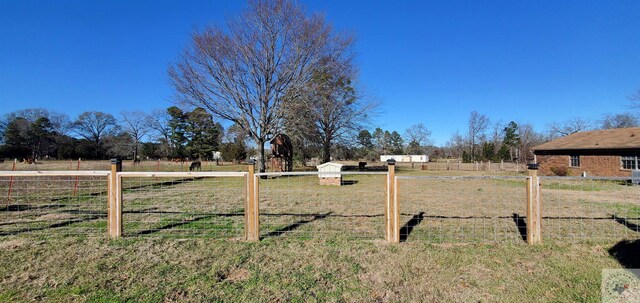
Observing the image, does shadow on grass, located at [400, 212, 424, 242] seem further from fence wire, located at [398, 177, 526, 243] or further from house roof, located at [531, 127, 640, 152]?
house roof, located at [531, 127, 640, 152]

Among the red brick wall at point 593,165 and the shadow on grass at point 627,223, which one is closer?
the shadow on grass at point 627,223

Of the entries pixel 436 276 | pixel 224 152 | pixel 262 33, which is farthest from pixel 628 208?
pixel 224 152

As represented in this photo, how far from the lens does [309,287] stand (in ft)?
10.9

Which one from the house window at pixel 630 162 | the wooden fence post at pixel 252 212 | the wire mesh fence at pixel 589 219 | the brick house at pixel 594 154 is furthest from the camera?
the brick house at pixel 594 154

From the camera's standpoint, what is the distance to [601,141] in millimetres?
21969

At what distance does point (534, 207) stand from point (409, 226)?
83.0 inches

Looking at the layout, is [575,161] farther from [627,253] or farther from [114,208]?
[114,208]

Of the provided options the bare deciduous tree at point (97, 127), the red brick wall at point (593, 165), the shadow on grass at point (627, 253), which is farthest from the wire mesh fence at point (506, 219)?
the bare deciduous tree at point (97, 127)

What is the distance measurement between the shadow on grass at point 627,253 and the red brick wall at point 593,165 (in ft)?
64.8

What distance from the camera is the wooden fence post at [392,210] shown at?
16.0 ft

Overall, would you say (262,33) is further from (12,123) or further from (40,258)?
(12,123)

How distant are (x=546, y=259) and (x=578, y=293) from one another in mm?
1056

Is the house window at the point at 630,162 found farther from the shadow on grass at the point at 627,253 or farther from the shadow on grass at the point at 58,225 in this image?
the shadow on grass at the point at 58,225

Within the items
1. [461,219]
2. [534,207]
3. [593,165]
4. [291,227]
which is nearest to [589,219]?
[461,219]
